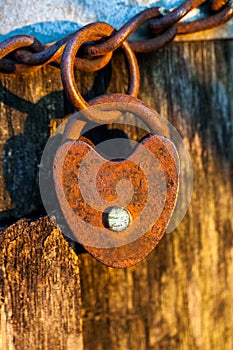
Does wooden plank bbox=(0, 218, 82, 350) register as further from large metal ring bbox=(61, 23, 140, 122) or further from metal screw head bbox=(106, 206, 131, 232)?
large metal ring bbox=(61, 23, 140, 122)

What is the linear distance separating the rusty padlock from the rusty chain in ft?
0.33

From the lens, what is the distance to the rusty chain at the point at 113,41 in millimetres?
782

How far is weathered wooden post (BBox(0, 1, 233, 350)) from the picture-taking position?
854 millimetres

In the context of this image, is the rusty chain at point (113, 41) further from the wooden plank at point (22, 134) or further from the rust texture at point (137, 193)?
the rust texture at point (137, 193)

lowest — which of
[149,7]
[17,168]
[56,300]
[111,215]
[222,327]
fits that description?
[222,327]

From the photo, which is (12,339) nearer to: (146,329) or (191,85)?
(146,329)

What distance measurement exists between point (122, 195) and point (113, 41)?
0.28 meters

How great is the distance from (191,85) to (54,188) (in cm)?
38

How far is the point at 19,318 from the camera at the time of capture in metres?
0.75

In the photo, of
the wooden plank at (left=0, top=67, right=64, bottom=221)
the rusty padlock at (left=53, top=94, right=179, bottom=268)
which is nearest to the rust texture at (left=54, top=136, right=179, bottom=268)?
the rusty padlock at (left=53, top=94, right=179, bottom=268)

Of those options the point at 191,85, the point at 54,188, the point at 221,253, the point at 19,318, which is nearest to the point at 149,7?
the point at 191,85

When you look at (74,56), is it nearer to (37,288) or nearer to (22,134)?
(22,134)

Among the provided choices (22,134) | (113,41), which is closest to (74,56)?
(113,41)

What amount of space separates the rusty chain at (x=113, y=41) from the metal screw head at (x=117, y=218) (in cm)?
28
